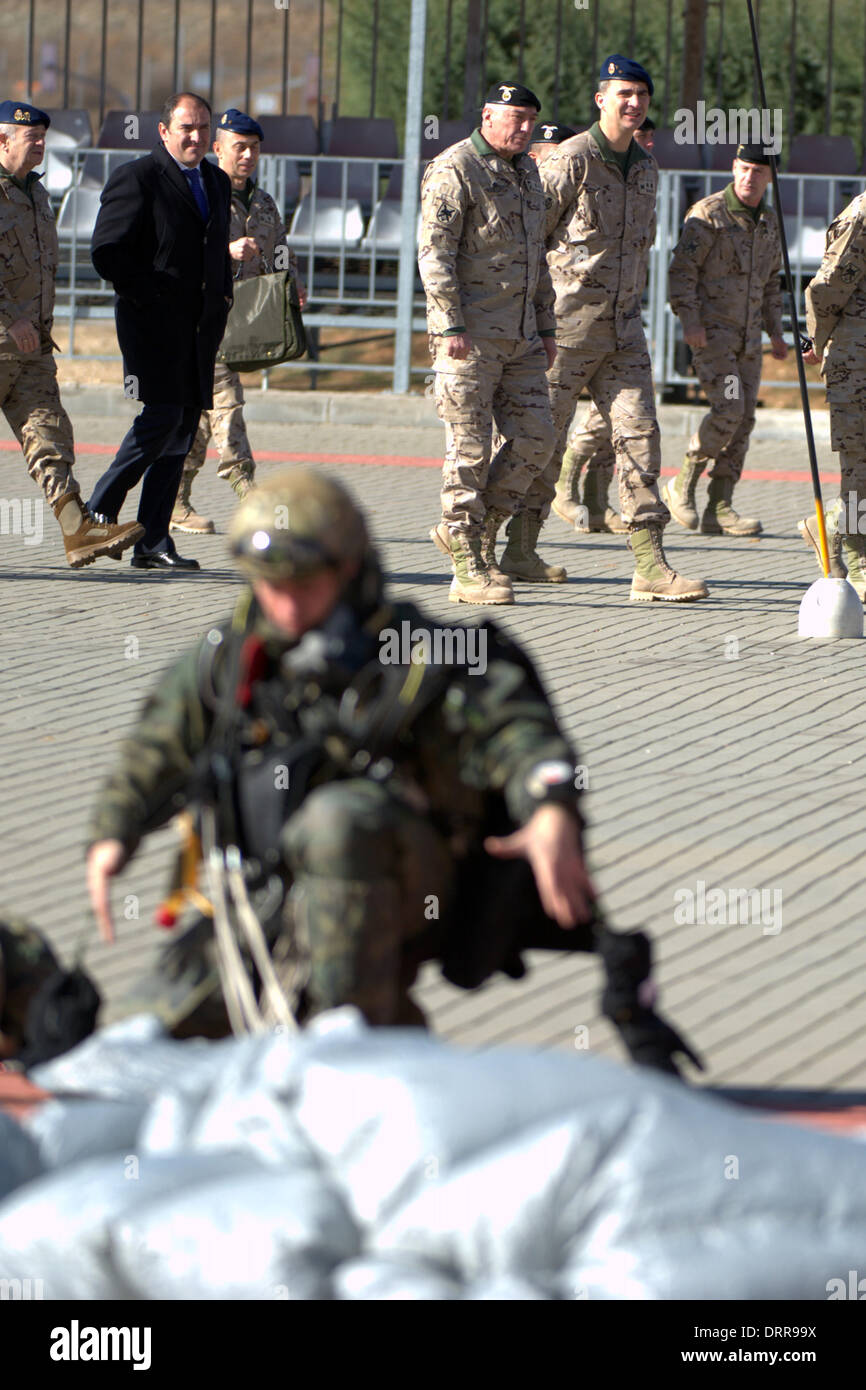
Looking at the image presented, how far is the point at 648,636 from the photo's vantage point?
8875mm

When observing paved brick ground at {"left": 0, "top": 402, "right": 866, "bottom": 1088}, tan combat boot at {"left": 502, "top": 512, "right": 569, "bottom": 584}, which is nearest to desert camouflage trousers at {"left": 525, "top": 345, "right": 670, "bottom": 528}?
tan combat boot at {"left": 502, "top": 512, "right": 569, "bottom": 584}

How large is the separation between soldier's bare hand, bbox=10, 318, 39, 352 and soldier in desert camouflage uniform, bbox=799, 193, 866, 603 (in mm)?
3529

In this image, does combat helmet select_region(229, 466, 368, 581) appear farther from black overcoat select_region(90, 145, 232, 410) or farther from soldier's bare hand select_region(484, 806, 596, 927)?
black overcoat select_region(90, 145, 232, 410)

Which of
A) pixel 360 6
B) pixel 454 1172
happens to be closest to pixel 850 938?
pixel 454 1172

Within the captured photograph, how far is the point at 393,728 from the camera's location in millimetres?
3609

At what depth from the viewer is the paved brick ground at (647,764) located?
15.0 ft

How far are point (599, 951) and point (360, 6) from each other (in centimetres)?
2712

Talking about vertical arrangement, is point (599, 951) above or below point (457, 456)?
below

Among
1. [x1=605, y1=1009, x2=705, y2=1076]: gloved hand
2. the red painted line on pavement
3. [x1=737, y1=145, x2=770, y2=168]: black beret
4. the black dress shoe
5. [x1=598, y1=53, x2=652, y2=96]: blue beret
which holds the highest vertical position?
[x1=598, y1=53, x2=652, y2=96]: blue beret

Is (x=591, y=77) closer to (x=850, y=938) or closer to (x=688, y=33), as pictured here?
(x=688, y=33)

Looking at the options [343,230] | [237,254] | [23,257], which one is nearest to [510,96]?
[23,257]

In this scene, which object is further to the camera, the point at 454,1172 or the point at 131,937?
the point at 131,937

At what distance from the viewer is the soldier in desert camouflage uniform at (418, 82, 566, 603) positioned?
8977 mm

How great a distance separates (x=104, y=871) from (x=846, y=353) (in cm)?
640
